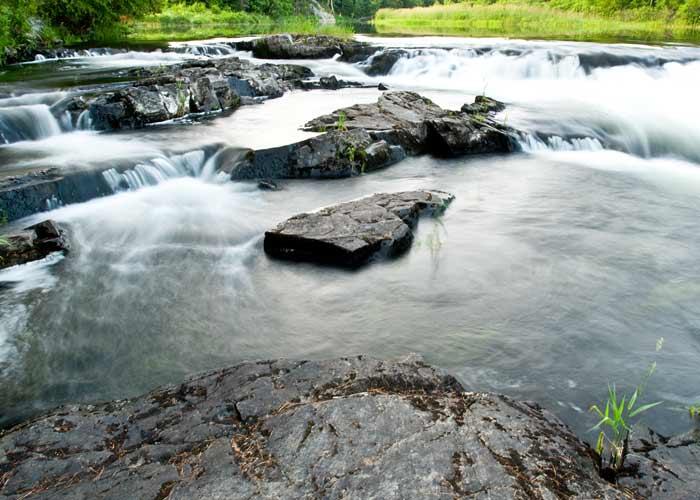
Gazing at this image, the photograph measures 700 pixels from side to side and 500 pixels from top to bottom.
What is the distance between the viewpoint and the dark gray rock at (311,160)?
9.17 meters

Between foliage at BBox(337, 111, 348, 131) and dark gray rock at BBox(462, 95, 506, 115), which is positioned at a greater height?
foliage at BBox(337, 111, 348, 131)

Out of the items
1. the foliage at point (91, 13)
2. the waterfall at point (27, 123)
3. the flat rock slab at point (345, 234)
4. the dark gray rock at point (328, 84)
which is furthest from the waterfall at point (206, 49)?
the flat rock slab at point (345, 234)

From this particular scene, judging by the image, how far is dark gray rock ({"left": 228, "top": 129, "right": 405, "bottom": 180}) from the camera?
917 cm

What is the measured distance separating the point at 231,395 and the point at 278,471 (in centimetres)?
100

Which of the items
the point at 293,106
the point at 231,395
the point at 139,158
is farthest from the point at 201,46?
the point at 231,395

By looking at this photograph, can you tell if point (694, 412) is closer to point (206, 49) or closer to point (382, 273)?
point (382, 273)

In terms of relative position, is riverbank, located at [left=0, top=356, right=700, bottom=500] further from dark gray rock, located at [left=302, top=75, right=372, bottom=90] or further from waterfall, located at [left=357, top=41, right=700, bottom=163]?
dark gray rock, located at [left=302, top=75, right=372, bottom=90]

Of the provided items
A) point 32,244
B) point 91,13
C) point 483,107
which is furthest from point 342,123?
point 91,13

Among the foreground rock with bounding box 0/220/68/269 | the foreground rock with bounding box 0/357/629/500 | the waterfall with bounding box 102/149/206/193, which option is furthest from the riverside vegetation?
the foreground rock with bounding box 0/357/629/500

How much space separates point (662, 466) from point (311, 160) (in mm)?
7327

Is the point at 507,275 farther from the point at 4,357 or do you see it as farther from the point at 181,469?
the point at 4,357

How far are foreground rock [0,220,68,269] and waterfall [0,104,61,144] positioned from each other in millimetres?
4603

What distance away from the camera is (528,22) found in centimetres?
4031

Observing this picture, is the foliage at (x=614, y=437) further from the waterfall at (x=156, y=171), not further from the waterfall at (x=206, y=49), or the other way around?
the waterfall at (x=206, y=49)
